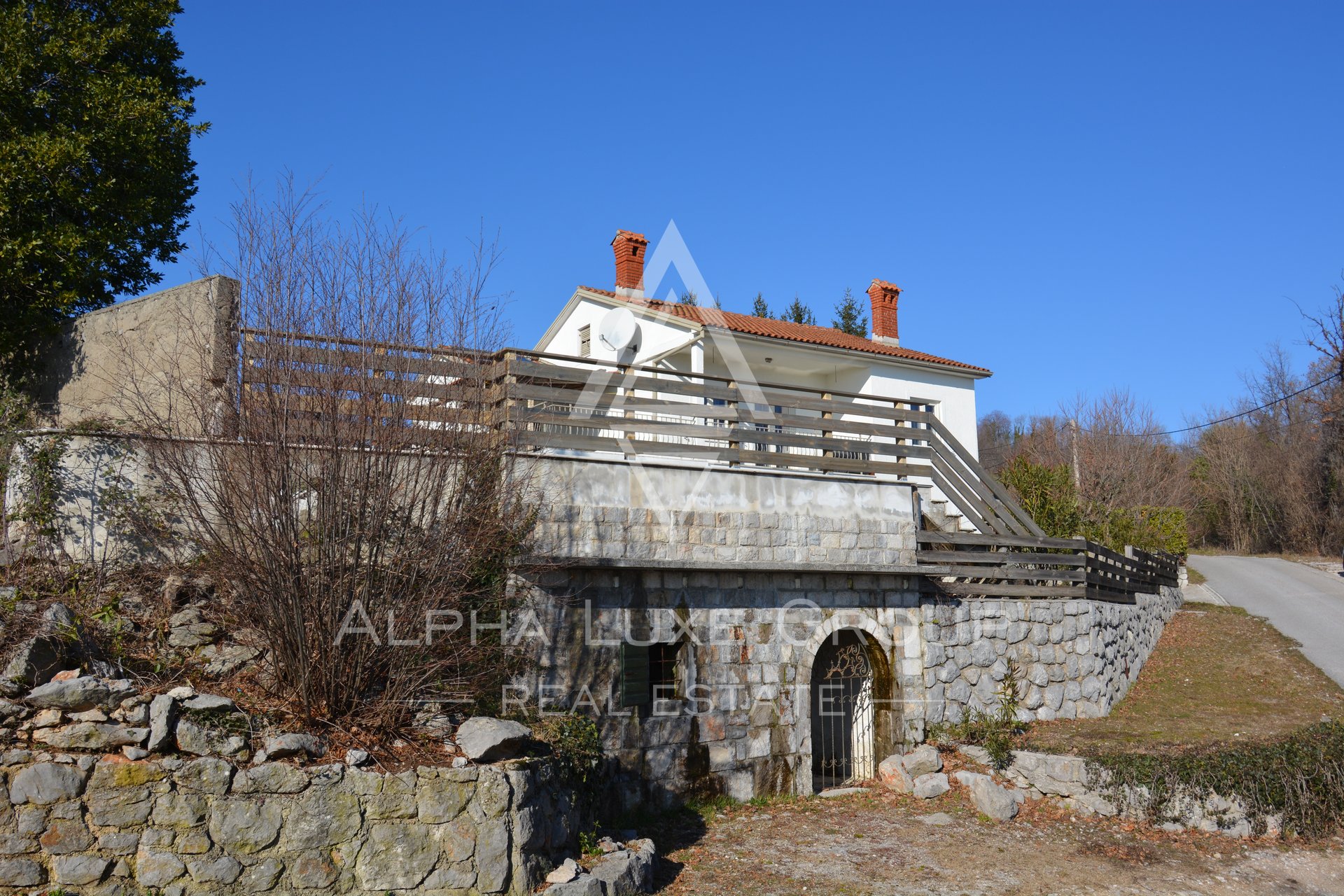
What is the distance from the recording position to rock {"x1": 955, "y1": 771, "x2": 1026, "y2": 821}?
10539 millimetres

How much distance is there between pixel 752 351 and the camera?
2028cm

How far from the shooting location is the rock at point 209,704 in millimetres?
6715

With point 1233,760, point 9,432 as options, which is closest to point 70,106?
point 9,432

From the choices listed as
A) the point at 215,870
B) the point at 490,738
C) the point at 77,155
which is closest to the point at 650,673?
the point at 490,738

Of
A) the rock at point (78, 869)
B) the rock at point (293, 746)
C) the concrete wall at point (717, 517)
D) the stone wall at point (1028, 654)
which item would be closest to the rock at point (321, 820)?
the rock at point (293, 746)

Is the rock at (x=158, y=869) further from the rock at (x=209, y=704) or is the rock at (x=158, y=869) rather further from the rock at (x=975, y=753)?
the rock at (x=975, y=753)

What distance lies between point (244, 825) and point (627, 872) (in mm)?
3005

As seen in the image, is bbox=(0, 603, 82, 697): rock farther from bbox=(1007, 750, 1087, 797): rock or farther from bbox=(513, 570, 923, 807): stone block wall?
bbox=(1007, 750, 1087, 797): rock

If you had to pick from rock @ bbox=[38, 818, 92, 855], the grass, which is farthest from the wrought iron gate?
rock @ bbox=[38, 818, 92, 855]

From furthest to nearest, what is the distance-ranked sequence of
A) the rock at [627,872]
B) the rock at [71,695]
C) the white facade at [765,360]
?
1. the white facade at [765,360]
2. the rock at [627,872]
3. the rock at [71,695]

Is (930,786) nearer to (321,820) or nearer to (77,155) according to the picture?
(321,820)

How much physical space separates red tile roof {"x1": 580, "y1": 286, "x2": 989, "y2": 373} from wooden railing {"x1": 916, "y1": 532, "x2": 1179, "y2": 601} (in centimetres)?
729

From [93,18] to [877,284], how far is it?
59.7 ft

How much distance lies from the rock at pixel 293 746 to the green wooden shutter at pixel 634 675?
3823 millimetres
